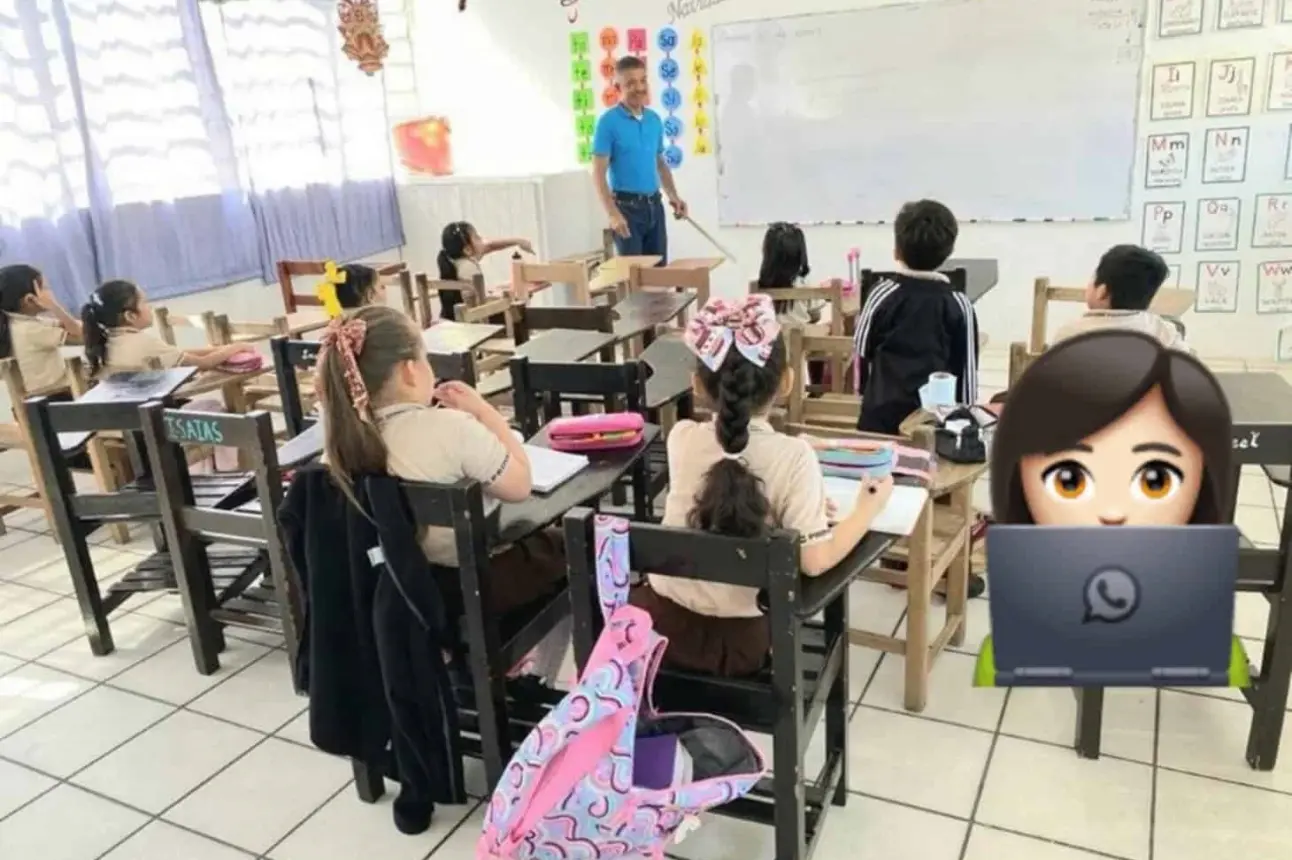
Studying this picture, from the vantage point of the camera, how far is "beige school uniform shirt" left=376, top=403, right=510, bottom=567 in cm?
162

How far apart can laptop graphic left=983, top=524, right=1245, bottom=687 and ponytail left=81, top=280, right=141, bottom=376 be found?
3167 millimetres

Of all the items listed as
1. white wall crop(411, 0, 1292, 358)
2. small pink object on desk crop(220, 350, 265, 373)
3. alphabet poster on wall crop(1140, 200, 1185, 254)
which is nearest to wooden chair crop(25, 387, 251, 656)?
small pink object on desk crop(220, 350, 265, 373)

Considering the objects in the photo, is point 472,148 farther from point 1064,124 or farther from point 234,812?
point 234,812

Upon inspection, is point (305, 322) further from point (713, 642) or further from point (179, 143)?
point (713, 642)

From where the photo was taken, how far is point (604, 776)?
4.02 ft

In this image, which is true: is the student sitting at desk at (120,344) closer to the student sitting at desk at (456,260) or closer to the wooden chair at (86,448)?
the wooden chair at (86,448)

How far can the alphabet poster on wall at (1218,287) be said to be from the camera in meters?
4.37

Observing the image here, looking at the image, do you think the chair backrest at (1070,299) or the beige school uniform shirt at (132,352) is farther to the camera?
the beige school uniform shirt at (132,352)

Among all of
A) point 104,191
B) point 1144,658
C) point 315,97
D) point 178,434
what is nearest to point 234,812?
point 178,434

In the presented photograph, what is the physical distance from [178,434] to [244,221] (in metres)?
2.99

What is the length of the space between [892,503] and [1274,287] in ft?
12.3

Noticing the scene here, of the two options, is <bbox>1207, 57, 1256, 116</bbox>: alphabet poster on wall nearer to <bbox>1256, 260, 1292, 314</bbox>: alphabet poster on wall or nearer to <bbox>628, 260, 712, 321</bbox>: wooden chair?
<bbox>1256, 260, 1292, 314</bbox>: alphabet poster on wall

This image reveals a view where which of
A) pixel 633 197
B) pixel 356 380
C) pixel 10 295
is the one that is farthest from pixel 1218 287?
pixel 10 295

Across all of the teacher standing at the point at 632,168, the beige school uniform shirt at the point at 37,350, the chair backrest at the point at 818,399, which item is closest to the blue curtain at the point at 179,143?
the beige school uniform shirt at the point at 37,350
